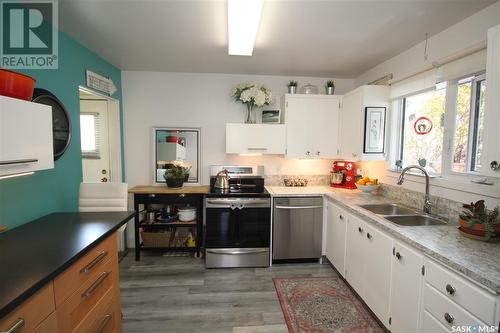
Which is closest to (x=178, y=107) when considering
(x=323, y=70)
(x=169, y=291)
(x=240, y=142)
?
(x=240, y=142)

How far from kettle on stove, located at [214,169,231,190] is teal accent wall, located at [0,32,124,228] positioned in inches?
58.6

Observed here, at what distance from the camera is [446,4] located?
1.64m

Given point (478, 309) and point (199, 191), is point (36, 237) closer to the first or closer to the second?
point (199, 191)

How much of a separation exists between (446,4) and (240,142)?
2216 mm

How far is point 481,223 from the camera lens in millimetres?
1423

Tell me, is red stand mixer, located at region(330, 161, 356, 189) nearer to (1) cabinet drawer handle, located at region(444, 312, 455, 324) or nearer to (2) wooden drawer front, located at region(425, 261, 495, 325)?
(2) wooden drawer front, located at region(425, 261, 495, 325)

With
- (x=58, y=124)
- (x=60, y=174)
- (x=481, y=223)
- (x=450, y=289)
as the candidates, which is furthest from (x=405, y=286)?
(x=58, y=124)

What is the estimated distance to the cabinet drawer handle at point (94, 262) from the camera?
4.11ft

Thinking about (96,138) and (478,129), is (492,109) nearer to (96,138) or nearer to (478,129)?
(478,129)

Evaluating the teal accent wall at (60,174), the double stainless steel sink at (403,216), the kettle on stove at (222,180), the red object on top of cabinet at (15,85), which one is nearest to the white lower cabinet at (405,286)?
the double stainless steel sink at (403,216)

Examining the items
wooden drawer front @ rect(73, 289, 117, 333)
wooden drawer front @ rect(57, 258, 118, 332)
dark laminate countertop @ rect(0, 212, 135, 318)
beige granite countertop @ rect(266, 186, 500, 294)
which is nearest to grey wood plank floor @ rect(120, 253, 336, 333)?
wooden drawer front @ rect(73, 289, 117, 333)

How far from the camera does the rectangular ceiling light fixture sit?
4.94ft

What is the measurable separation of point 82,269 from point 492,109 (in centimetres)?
236

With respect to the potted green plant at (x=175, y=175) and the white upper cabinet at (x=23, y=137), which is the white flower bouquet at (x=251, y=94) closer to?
the potted green plant at (x=175, y=175)
